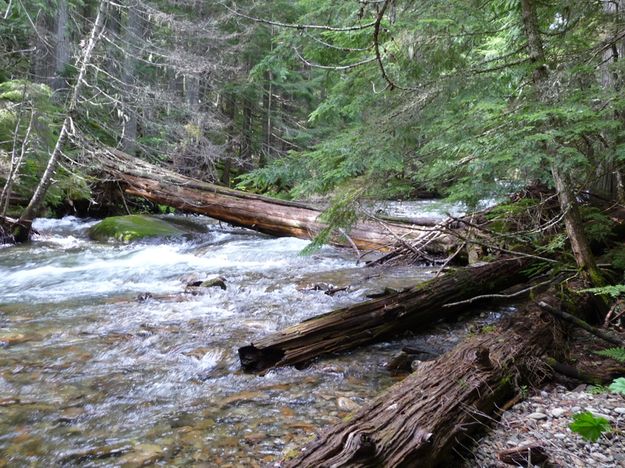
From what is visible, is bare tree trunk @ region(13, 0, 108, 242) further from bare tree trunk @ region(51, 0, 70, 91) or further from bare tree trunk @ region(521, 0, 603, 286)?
bare tree trunk @ region(521, 0, 603, 286)

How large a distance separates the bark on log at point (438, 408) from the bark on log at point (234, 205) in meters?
→ 5.90

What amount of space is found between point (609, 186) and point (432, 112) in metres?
3.52

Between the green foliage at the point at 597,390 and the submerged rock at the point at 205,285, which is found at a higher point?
the green foliage at the point at 597,390

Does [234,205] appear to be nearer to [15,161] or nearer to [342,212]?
[15,161]

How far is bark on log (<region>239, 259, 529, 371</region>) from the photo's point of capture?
3.89 m

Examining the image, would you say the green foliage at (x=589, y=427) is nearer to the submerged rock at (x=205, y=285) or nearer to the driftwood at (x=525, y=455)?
the driftwood at (x=525, y=455)

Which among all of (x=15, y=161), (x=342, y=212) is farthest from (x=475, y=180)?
(x=15, y=161)

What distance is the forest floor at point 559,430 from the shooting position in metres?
2.24

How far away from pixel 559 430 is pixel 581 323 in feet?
4.63

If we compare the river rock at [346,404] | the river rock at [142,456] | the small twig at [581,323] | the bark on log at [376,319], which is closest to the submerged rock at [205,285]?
the bark on log at [376,319]

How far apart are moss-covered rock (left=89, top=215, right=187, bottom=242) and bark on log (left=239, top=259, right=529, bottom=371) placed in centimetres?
805

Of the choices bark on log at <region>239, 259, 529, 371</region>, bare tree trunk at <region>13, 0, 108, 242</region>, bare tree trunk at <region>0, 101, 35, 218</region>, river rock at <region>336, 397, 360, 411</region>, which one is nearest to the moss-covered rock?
bare tree trunk at <region>13, 0, 108, 242</region>

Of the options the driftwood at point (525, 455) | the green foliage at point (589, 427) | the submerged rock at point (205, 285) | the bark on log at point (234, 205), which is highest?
the bark on log at point (234, 205)

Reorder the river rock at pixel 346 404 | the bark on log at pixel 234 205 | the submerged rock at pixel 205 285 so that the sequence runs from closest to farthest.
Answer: the river rock at pixel 346 404
the submerged rock at pixel 205 285
the bark on log at pixel 234 205
